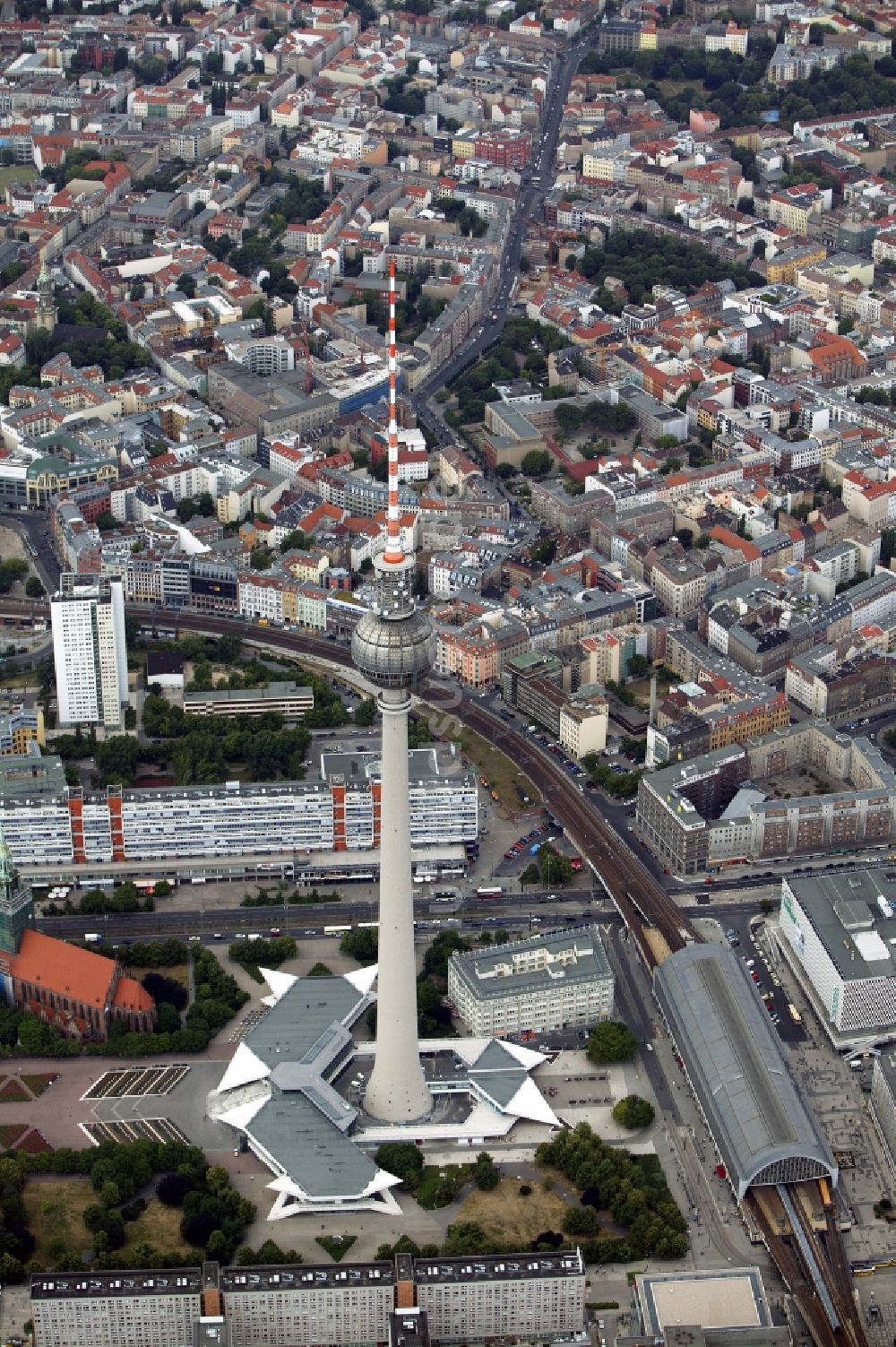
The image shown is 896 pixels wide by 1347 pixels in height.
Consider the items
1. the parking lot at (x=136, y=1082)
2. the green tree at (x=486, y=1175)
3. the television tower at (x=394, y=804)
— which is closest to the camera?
the television tower at (x=394, y=804)

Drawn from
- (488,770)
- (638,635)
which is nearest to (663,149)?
(638,635)

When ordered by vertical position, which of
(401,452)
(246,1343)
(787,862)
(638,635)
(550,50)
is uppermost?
(550,50)

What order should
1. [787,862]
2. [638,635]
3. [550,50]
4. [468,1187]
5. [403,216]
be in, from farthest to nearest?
[550,50] < [403,216] < [638,635] < [787,862] < [468,1187]

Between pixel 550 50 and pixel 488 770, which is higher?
pixel 550 50

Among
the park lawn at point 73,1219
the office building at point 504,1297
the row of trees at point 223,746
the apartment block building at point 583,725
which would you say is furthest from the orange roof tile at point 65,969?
the apartment block building at point 583,725

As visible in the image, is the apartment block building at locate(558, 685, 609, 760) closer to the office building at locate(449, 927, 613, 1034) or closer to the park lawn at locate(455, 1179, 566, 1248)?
the office building at locate(449, 927, 613, 1034)

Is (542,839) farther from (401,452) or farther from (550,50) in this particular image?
(550,50)

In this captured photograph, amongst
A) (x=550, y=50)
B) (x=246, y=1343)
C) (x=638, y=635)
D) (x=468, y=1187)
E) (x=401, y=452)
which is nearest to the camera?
(x=246, y=1343)

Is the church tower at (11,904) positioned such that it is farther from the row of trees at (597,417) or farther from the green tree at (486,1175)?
the row of trees at (597,417)
